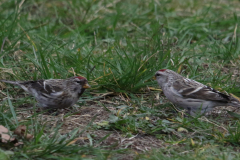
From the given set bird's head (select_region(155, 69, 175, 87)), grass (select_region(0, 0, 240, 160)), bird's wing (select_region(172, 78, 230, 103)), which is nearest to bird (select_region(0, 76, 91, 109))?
grass (select_region(0, 0, 240, 160))

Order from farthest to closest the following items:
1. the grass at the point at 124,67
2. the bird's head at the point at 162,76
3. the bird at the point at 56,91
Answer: the bird's head at the point at 162,76
the bird at the point at 56,91
the grass at the point at 124,67

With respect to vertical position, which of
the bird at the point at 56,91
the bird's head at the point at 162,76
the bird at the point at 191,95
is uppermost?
the bird at the point at 56,91

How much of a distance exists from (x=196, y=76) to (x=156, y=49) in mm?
698

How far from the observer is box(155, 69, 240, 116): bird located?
470cm

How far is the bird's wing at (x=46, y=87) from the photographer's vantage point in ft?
15.4

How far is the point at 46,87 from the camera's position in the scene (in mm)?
4715

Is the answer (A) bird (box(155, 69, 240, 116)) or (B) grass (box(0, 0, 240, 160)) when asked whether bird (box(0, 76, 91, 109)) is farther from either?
(A) bird (box(155, 69, 240, 116))

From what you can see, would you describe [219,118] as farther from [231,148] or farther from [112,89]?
[112,89]

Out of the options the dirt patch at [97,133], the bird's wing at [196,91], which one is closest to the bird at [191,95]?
the bird's wing at [196,91]

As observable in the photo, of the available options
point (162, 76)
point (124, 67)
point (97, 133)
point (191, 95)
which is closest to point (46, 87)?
point (97, 133)

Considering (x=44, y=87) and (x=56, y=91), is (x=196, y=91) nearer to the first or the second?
(x=56, y=91)

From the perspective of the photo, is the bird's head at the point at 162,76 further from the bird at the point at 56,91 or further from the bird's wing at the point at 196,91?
the bird at the point at 56,91

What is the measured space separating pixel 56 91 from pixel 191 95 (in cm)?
169

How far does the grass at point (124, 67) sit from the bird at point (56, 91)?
151 mm
